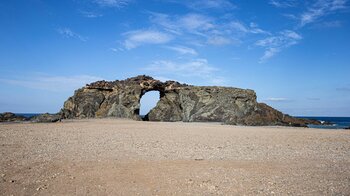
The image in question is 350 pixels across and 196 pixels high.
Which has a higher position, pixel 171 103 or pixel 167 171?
pixel 171 103

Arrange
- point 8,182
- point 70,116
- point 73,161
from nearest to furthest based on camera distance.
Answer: point 8,182 → point 73,161 → point 70,116

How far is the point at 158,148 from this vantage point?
38.1ft

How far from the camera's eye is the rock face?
4016 centimetres

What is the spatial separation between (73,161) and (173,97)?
36.2 m

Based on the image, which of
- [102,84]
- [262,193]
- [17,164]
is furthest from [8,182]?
[102,84]

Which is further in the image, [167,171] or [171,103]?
[171,103]

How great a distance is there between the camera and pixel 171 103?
146ft

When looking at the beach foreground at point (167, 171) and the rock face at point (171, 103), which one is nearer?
the beach foreground at point (167, 171)

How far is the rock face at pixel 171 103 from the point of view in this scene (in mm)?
40156

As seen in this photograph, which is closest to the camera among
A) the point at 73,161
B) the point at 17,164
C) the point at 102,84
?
the point at 17,164

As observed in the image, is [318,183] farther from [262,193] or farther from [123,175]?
[123,175]

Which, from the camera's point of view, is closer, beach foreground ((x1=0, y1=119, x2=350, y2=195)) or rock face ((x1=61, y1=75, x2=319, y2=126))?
beach foreground ((x1=0, y1=119, x2=350, y2=195))

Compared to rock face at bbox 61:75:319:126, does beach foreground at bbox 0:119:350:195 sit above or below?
below

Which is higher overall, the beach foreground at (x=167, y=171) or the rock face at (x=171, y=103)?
the rock face at (x=171, y=103)
